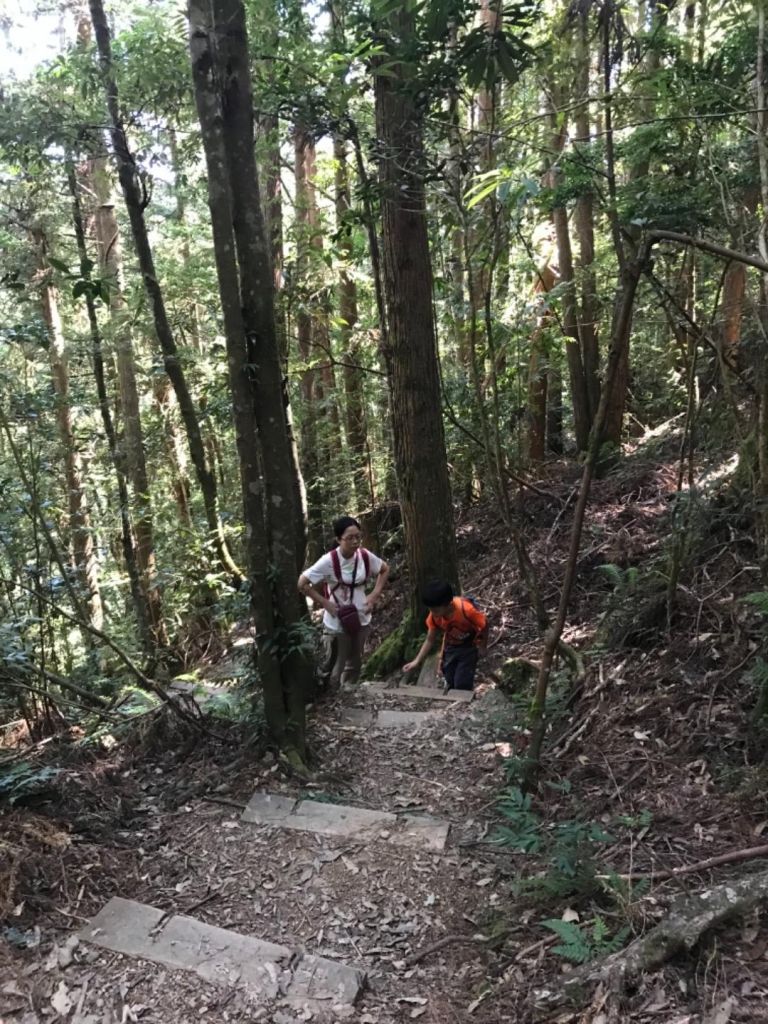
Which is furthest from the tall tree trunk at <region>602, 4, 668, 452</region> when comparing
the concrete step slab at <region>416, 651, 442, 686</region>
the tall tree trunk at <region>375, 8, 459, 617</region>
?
the concrete step slab at <region>416, 651, 442, 686</region>

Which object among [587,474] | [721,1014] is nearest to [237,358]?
[587,474]

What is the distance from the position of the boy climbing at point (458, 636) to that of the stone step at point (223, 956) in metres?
3.44

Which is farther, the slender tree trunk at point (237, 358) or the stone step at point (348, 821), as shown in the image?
the slender tree trunk at point (237, 358)

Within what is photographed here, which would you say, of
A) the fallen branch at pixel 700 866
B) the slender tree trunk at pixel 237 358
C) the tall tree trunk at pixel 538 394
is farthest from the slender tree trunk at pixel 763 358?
the tall tree trunk at pixel 538 394

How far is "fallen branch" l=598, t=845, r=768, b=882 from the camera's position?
9.13 feet

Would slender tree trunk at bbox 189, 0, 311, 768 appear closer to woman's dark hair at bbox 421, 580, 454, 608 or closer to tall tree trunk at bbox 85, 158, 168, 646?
woman's dark hair at bbox 421, 580, 454, 608

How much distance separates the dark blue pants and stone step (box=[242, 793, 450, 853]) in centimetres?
251

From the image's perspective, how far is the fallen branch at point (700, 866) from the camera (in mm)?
2783

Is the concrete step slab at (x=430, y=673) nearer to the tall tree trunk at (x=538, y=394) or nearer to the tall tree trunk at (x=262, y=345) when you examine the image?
the tall tree trunk at (x=262, y=345)

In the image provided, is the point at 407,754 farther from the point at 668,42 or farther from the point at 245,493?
the point at 668,42

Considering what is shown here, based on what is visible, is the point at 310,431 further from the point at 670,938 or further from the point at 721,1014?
the point at 721,1014

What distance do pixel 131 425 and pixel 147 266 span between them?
3.61 m

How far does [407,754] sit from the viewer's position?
5.02 meters

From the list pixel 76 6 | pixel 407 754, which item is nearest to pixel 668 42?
pixel 407 754
